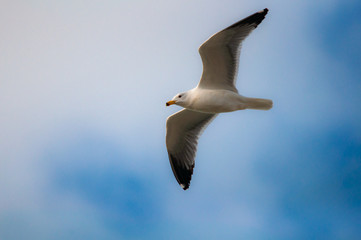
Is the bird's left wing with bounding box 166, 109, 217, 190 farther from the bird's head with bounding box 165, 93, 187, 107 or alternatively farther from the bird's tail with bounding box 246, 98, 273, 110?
the bird's tail with bounding box 246, 98, 273, 110

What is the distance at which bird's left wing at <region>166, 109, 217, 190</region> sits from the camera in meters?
9.94

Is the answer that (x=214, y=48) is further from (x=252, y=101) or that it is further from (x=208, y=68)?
(x=252, y=101)

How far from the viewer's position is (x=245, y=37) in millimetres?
8617

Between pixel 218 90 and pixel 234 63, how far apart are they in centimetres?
49

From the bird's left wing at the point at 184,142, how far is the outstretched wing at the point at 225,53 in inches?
39.9

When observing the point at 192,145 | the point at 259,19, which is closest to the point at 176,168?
the point at 192,145

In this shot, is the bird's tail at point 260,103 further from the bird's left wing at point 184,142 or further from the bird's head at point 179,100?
the bird's left wing at point 184,142

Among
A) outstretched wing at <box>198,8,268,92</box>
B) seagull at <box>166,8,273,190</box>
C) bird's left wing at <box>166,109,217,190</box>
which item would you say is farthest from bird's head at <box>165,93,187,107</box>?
bird's left wing at <box>166,109,217,190</box>

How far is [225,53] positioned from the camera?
28.7 ft

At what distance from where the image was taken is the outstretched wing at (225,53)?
852cm

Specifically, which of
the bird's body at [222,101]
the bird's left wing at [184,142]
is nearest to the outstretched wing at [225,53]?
the bird's body at [222,101]

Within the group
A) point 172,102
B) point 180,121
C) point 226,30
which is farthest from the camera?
point 180,121

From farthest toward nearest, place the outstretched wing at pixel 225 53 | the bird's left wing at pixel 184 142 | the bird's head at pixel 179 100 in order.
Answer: the bird's left wing at pixel 184 142 → the bird's head at pixel 179 100 → the outstretched wing at pixel 225 53

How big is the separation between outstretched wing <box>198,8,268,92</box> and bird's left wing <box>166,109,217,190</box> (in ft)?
3.33
